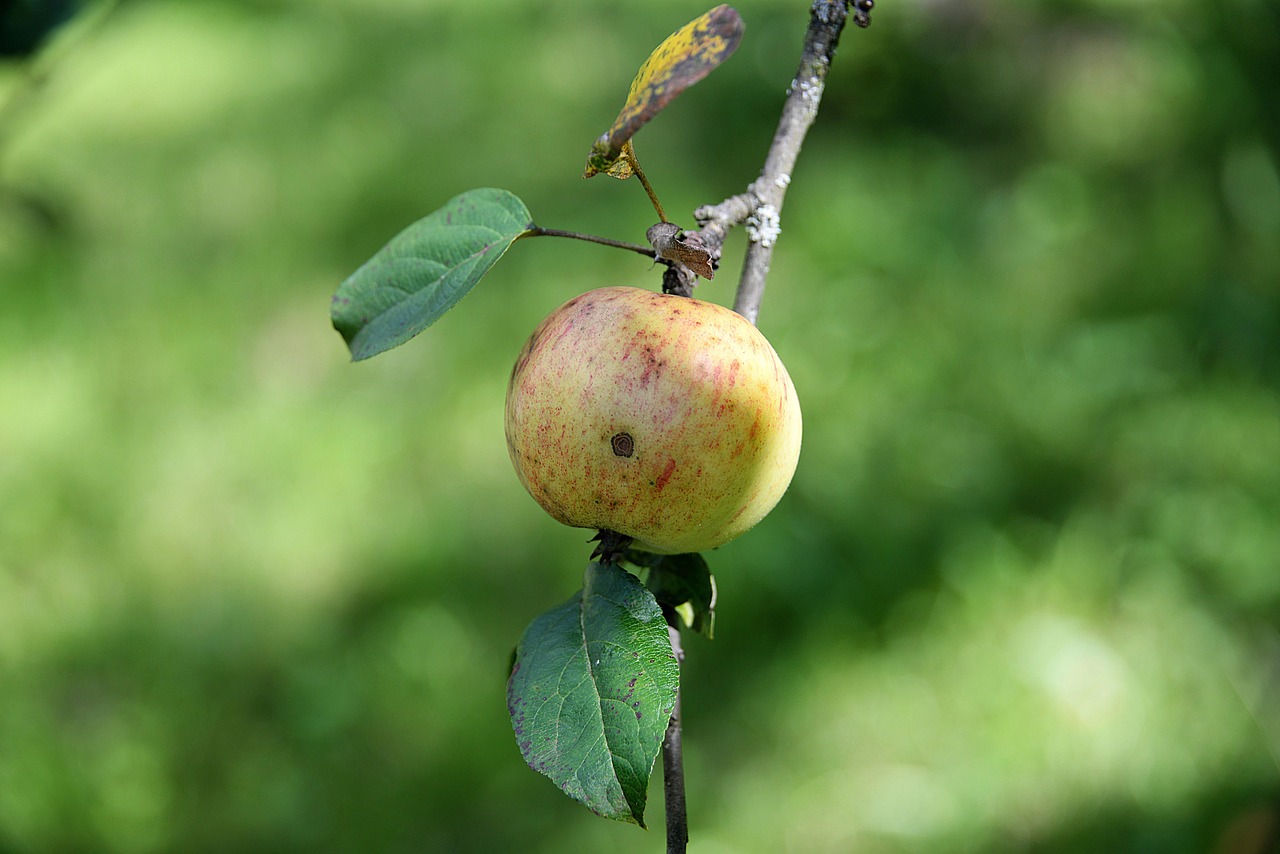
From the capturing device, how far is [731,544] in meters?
1.96

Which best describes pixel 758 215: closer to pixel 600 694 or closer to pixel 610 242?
pixel 610 242

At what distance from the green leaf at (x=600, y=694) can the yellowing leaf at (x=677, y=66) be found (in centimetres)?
32

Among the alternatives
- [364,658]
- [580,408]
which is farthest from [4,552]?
[580,408]

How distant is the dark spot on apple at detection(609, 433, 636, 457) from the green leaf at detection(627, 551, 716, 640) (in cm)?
15

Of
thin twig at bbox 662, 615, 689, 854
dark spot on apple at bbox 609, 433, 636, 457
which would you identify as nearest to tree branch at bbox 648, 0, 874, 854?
thin twig at bbox 662, 615, 689, 854

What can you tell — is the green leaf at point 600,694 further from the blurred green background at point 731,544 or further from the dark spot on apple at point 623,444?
the blurred green background at point 731,544

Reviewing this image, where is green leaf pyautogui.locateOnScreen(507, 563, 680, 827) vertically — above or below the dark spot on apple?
below

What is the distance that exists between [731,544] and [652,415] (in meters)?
1.29

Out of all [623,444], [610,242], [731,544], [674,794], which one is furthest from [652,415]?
[731,544]

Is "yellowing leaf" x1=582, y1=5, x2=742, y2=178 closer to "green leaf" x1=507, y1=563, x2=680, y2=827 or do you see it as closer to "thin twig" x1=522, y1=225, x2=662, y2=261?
"thin twig" x1=522, y1=225, x2=662, y2=261

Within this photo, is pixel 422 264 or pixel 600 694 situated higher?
pixel 422 264

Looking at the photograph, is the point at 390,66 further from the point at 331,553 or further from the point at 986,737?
the point at 986,737

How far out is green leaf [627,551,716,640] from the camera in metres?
0.84

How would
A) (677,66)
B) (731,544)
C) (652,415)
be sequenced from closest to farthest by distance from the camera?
(677,66)
(652,415)
(731,544)
